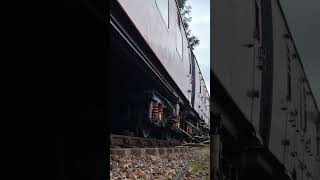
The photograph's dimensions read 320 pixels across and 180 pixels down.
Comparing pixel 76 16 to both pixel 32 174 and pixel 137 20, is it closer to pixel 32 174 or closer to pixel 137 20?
pixel 32 174

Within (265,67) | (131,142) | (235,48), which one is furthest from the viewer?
(131,142)

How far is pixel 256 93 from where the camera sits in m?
2.21

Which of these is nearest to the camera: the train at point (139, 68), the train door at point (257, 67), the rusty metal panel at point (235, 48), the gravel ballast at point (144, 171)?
the rusty metal panel at point (235, 48)

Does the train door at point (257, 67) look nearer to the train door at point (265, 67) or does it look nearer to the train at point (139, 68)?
the train door at point (265, 67)

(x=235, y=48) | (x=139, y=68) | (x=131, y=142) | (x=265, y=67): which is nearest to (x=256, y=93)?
(x=265, y=67)

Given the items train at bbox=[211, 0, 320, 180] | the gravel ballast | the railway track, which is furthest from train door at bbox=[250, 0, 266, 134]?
the railway track

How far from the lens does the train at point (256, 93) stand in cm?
162

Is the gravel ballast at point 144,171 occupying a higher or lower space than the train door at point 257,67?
lower

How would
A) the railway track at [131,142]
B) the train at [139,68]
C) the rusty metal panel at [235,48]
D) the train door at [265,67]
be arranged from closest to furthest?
the rusty metal panel at [235,48]
the train door at [265,67]
the train at [139,68]
the railway track at [131,142]

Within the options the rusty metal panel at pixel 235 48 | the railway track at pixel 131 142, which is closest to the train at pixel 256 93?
the rusty metal panel at pixel 235 48

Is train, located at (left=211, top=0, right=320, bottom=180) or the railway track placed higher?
train, located at (left=211, top=0, right=320, bottom=180)

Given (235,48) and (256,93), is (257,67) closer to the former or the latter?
(256,93)

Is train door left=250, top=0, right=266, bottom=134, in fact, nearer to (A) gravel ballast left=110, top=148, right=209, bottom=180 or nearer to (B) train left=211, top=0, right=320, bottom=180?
(B) train left=211, top=0, right=320, bottom=180

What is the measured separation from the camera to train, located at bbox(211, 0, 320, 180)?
1618mm
